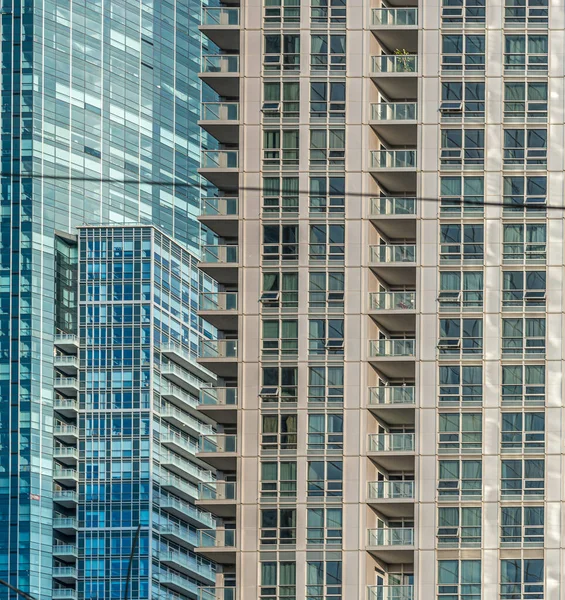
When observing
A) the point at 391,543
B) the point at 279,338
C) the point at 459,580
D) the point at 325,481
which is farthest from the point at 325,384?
the point at 459,580

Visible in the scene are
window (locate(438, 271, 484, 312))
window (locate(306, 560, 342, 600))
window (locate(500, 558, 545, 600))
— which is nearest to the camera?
window (locate(500, 558, 545, 600))

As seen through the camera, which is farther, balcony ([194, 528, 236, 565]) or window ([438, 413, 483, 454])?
balcony ([194, 528, 236, 565])

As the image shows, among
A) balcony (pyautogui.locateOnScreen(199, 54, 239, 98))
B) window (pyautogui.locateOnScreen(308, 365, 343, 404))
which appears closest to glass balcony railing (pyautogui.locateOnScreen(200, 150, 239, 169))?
balcony (pyautogui.locateOnScreen(199, 54, 239, 98))

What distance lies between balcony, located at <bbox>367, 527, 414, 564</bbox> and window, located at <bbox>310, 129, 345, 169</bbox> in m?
17.9

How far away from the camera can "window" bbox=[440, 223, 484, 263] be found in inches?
4026

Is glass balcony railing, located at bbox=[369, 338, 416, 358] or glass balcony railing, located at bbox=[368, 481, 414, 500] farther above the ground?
glass balcony railing, located at bbox=[369, 338, 416, 358]

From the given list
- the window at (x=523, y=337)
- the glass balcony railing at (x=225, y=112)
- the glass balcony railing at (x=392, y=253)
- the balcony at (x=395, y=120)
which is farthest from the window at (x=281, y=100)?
the window at (x=523, y=337)

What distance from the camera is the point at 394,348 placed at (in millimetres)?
102062

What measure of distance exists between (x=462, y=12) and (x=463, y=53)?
2212mm

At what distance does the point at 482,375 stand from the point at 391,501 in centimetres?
741

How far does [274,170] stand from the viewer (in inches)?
4097

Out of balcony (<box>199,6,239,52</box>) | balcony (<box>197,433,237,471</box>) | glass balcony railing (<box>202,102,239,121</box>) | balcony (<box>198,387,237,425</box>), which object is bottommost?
balcony (<box>197,433,237,471</box>)

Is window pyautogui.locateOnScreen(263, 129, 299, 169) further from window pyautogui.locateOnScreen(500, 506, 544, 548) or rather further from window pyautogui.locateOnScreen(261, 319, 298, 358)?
window pyautogui.locateOnScreen(500, 506, 544, 548)

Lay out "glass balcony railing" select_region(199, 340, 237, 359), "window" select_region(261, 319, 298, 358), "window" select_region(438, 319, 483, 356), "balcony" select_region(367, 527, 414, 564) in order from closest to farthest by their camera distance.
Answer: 1. "balcony" select_region(367, 527, 414, 564)
2. "window" select_region(438, 319, 483, 356)
3. "window" select_region(261, 319, 298, 358)
4. "glass balcony railing" select_region(199, 340, 237, 359)
